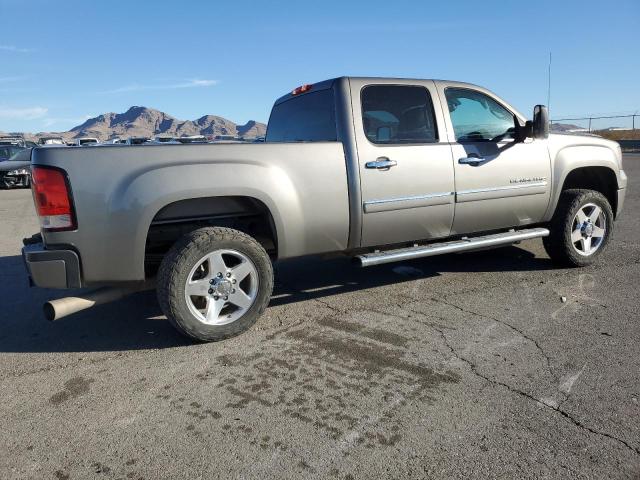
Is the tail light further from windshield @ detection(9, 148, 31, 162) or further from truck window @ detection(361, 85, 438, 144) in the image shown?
windshield @ detection(9, 148, 31, 162)

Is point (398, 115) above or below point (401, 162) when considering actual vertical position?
above

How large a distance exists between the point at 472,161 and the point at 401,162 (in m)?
0.78

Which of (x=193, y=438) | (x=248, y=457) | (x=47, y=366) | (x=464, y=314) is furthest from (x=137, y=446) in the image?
(x=464, y=314)

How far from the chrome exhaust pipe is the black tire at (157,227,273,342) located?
1.06 feet

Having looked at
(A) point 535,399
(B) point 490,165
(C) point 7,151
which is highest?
(C) point 7,151

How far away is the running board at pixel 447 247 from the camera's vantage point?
404 centimetres

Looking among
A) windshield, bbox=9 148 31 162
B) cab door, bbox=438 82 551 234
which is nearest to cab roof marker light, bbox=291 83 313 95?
cab door, bbox=438 82 551 234

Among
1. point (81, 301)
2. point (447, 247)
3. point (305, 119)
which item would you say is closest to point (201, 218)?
point (81, 301)

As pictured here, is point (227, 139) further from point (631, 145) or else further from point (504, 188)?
point (631, 145)

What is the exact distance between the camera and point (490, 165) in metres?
4.56

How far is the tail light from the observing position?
3.07 meters

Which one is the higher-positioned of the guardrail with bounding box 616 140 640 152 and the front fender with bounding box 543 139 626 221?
the front fender with bounding box 543 139 626 221

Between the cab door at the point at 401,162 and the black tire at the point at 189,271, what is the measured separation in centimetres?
96

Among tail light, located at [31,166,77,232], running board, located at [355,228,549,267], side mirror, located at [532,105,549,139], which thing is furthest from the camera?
side mirror, located at [532,105,549,139]
